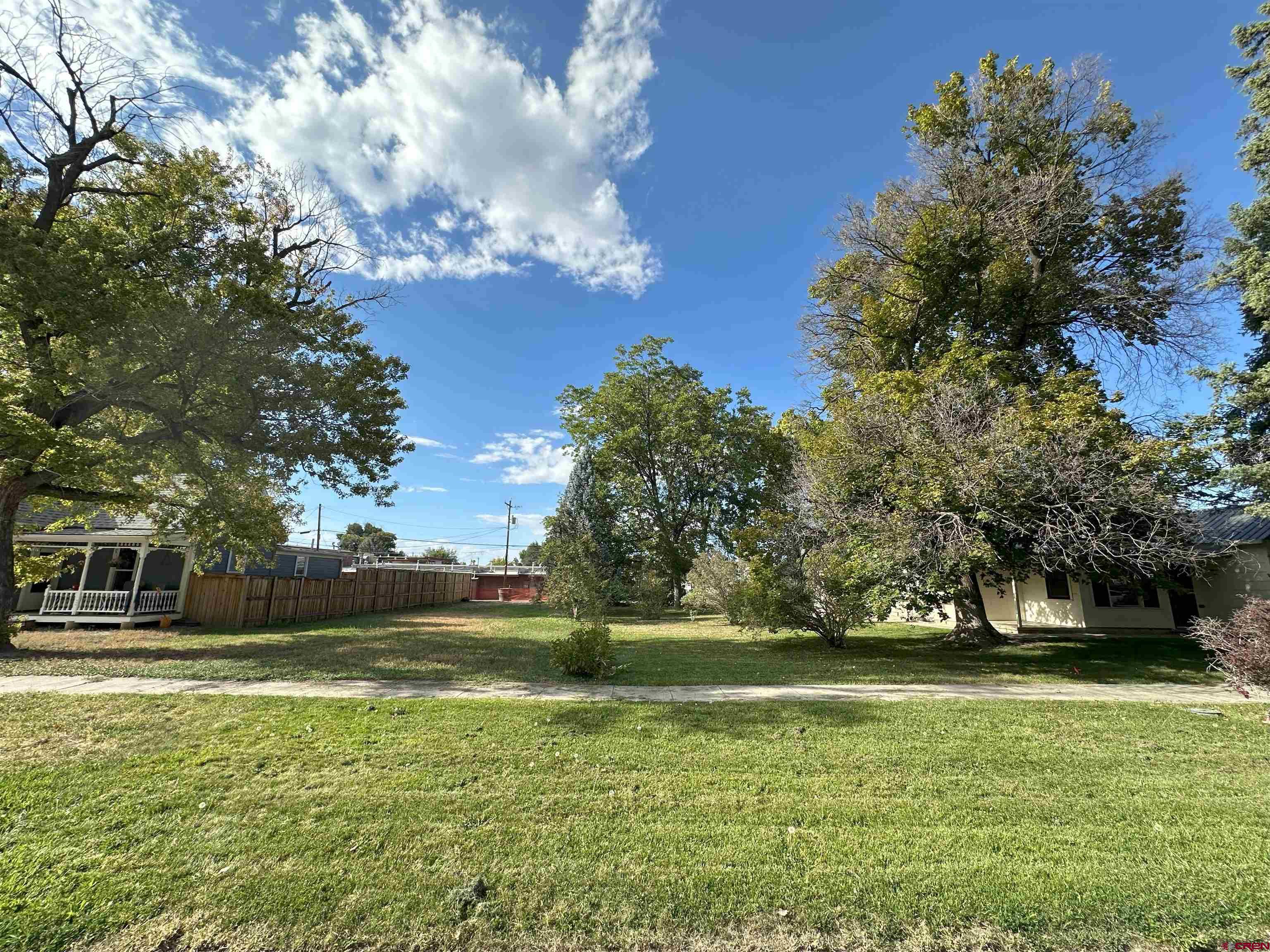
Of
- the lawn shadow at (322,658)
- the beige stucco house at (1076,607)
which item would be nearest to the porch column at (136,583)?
the lawn shadow at (322,658)

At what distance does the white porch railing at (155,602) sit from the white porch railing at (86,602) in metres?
0.28

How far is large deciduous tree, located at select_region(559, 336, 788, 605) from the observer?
91.1ft

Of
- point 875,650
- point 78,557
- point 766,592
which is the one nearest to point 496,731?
point 766,592

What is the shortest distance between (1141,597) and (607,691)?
18.2 m

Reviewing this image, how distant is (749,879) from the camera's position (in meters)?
3.11

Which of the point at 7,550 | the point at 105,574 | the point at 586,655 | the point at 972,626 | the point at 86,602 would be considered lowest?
the point at 586,655

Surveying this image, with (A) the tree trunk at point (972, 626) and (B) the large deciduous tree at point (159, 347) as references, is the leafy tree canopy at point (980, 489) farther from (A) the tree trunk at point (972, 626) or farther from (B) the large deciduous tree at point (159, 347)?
(B) the large deciduous tree at point (159, 347)

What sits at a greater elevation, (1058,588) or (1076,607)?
(1058,588)

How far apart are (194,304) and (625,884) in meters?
12.8

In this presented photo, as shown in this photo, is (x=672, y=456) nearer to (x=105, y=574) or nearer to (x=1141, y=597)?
(x=1141, y=597)

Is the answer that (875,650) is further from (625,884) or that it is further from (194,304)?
(194,304)

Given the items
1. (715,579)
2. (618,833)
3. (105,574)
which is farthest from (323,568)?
(618,833)

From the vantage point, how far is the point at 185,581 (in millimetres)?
16219

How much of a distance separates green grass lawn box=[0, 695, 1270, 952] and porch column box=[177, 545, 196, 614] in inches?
479
